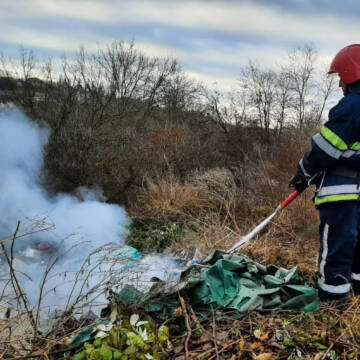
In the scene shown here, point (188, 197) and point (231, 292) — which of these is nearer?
point (231, 292)

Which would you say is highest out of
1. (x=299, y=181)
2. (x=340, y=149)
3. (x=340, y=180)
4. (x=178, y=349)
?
(x=340, y=149)

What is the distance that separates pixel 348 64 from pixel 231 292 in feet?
7.05

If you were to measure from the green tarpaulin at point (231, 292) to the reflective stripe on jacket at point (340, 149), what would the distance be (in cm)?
81

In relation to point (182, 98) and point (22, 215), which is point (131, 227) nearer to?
point (22, 215)

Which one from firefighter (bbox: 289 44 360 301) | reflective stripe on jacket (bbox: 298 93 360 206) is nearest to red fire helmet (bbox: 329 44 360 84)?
firefighter (bbox: 289 44 360 301)

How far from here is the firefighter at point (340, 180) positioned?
2.95m

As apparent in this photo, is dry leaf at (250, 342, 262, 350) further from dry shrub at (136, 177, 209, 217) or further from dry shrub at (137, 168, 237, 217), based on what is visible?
dry shrub at (136, 177, 209, 217)

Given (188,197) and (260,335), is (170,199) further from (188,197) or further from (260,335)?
(260,335)

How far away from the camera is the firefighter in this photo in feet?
9.66

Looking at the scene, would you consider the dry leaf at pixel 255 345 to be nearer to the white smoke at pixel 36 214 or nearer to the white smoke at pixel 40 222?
the white smoke at pixel 40 222

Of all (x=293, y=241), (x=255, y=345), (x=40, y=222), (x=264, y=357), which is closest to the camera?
(x=264, y=357)

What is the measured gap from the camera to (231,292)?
3.21 m

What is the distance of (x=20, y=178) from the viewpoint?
603 cm

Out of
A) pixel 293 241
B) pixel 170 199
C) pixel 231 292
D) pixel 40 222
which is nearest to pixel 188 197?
pixel 170 199
